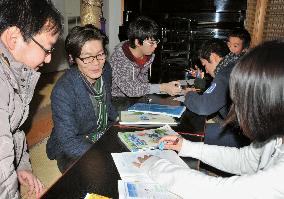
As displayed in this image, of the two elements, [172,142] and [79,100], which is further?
[79,100]

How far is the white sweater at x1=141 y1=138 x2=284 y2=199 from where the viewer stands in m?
0.94

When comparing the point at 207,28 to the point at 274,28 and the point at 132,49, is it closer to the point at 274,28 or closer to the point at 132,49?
the point at 274,28

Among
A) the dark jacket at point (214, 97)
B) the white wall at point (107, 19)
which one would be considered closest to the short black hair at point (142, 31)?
the dark jacket at point (214, 97)

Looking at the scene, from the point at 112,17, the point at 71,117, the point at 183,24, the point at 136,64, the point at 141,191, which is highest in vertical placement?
the point at 112,17

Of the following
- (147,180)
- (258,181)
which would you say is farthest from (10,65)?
(258,181)

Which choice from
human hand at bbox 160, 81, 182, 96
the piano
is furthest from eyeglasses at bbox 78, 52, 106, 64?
the piano

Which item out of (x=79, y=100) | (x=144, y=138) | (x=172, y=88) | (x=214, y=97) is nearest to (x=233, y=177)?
(x=144, y=138)

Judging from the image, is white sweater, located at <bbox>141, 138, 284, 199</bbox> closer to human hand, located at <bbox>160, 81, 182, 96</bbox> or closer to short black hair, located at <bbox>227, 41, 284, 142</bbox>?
short black hair, located at <bbox>227, 41, 284, 142</bbox>

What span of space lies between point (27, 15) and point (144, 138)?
0.79 m

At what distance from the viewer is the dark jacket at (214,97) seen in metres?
2.07

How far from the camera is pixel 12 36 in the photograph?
3.88 feet

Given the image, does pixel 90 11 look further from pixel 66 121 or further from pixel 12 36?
pixel 12 36

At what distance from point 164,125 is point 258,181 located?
847 millimetres

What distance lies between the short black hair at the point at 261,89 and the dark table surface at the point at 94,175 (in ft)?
1.66
